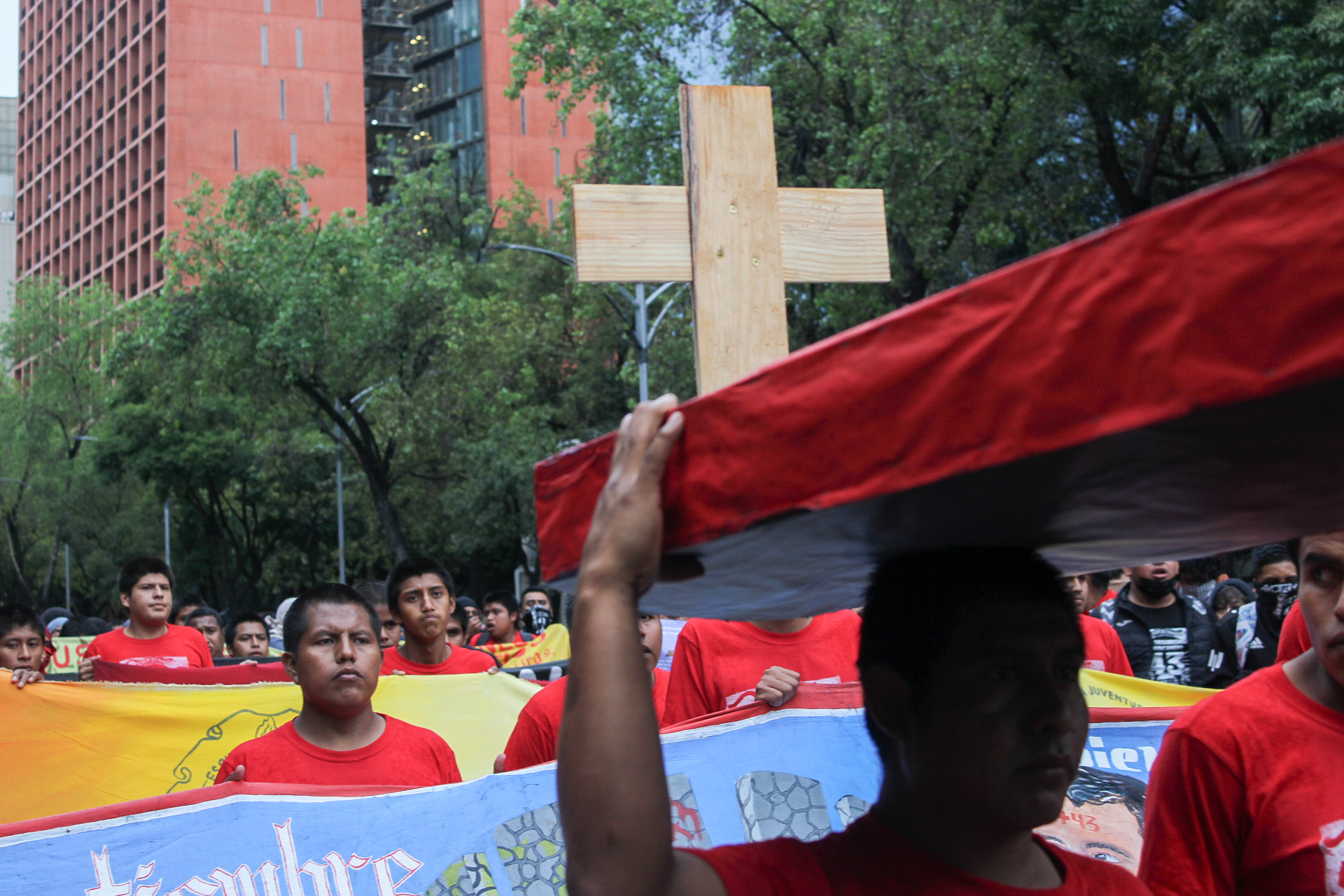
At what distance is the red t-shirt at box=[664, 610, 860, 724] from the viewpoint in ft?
14.6

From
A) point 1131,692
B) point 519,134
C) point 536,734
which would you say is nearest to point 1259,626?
point 1131,692

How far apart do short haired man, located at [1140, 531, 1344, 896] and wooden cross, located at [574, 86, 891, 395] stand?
4.99 ft

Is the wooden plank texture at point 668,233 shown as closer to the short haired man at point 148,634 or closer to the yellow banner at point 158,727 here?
the yellow banner at point 158,727

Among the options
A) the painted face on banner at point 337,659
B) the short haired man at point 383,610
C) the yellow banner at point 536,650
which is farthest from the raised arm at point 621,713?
the yellow banner at point 536,650

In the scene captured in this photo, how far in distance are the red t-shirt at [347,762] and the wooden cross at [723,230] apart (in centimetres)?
159

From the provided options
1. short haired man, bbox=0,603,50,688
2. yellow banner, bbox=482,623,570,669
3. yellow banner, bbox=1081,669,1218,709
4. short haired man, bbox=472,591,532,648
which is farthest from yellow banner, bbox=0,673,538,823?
short haired man, bbox=472,591,532,648

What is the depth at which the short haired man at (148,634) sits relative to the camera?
25.5 ft

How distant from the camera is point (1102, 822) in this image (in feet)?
12.4

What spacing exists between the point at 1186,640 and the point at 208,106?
239ft


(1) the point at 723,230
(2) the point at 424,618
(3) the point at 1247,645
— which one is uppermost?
(1) the point at 723,230

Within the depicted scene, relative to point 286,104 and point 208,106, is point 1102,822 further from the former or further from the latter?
point 208,106

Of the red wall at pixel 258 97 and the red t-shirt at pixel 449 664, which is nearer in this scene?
the red t-shirt at pixel 449 664

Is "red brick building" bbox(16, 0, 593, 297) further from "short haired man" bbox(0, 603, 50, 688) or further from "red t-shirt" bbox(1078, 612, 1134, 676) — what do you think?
"red t-shirt" bbox(1078, 612, 1134, 676)

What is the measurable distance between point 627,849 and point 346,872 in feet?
7.68
